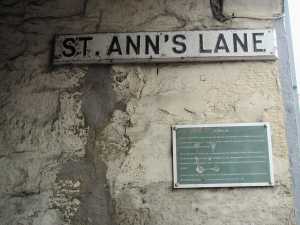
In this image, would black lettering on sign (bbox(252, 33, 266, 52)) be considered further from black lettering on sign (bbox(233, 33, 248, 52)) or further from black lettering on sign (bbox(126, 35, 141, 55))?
black lettering on sign (bbox(126, 35, 141, 55))

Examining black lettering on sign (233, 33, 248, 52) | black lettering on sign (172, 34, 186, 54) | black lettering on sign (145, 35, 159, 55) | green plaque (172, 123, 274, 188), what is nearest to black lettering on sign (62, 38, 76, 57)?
black lettering on sign (145, 35, 159, 55)

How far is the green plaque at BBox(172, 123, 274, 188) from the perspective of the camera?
4.54 feet

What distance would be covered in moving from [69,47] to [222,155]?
0.69 meters

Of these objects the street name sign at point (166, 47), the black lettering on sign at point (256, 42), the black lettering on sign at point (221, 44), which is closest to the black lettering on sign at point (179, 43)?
the street name sign at point (166, 47)

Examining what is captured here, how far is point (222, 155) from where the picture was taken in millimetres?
1411

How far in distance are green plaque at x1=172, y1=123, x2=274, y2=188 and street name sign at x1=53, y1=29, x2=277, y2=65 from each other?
27 cm

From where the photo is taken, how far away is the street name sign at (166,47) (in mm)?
1517

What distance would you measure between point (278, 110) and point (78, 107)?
2.33 ft

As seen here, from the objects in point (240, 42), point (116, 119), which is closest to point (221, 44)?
point (240, 42)

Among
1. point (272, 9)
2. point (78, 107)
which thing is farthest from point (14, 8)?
point (272, 9)

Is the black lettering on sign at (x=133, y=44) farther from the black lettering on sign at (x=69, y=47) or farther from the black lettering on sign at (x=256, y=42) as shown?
the black lettering on sign at (x=256, y=42)

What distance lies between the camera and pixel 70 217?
1.39 metres

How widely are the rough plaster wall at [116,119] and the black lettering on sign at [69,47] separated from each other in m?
0.05

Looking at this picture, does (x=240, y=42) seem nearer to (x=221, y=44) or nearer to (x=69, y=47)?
(x=221, y=44)
